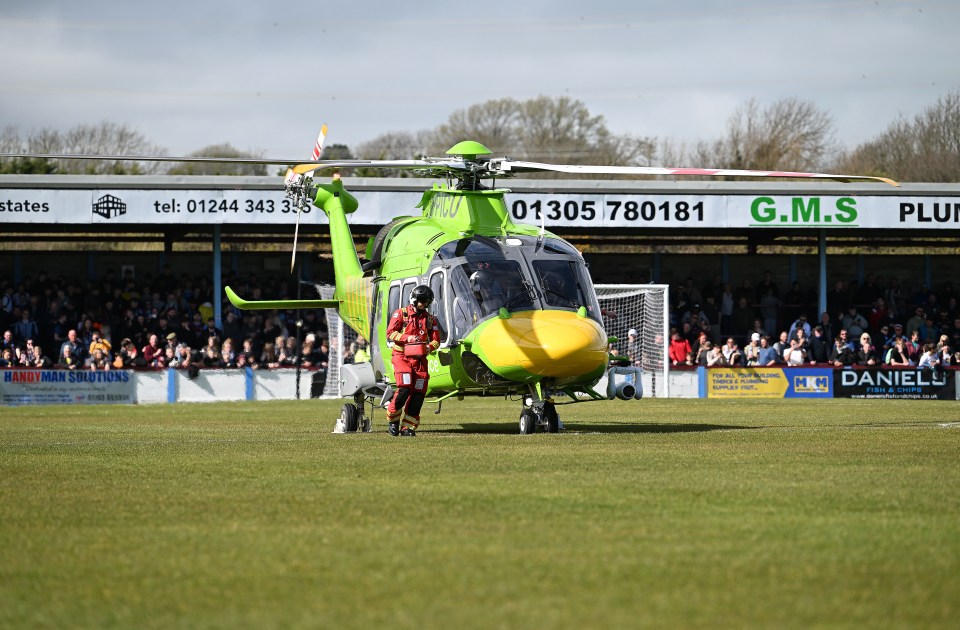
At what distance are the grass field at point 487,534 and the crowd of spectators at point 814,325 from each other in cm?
2070

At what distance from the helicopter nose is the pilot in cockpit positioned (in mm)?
276

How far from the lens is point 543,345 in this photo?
57.9 ft

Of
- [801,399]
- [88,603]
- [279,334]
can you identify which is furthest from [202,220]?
[88,603]

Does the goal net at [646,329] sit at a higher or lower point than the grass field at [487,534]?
higher

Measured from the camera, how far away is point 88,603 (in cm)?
664

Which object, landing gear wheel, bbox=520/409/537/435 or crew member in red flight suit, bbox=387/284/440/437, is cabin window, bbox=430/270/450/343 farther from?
landing gear wheel, bbox=520/409/537/435

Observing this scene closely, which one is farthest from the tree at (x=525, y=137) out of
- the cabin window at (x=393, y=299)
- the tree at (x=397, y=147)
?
the cabin window at (x=393, y=299)

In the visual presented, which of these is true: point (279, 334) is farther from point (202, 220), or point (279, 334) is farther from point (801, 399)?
point (801, 399)

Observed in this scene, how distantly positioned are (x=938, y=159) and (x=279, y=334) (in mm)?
49473

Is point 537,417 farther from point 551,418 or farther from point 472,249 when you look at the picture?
point 472,249

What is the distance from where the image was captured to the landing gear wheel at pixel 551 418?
60.3 ft

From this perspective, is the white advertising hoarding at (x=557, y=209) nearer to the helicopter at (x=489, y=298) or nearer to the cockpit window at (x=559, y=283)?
the helicopter at (x=489, y=298)

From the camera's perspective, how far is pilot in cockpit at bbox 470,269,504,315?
1830 centimetres

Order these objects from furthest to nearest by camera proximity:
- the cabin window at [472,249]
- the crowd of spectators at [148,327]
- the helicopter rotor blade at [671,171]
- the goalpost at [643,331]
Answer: the crowd of spectators at [148,327]
the goalpost at [643,331]
the cabin window at [472,249]
the helicopter rotor blade at [671,171]
